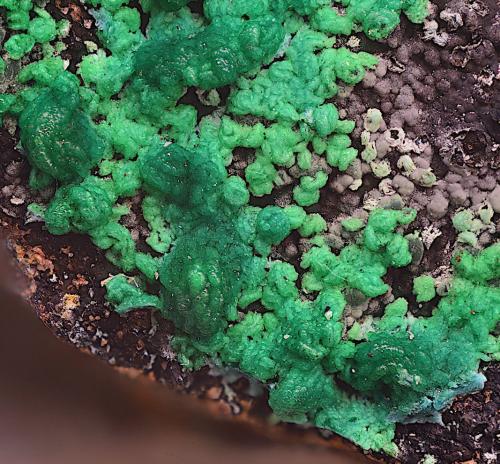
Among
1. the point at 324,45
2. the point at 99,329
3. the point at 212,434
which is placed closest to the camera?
the point at 324,45

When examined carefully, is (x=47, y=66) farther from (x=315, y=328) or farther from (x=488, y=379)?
(x=488, y=379)

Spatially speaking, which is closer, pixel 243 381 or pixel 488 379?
pixel 488 379

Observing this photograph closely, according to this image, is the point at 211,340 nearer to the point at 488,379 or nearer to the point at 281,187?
the point at 281,187

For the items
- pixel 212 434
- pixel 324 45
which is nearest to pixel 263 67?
pixel 324 45

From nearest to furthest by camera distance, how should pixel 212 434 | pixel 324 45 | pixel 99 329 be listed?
pixel 324 45, pixel 99 329, pixel 212 434

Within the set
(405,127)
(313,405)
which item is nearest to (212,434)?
(313,405)

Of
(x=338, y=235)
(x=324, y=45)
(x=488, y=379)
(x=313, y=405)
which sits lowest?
(x=313, y=405)

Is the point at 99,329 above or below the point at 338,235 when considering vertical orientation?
below
